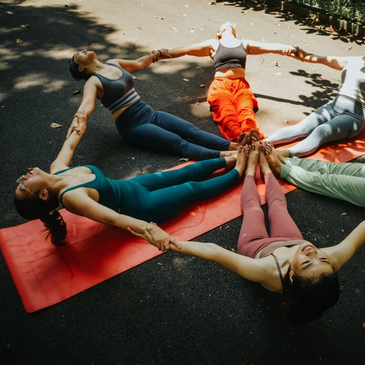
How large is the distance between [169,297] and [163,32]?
20.7 ft

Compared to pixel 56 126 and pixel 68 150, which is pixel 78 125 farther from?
pixel 56 126

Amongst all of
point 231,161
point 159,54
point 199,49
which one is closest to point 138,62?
point 159,54

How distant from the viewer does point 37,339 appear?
253cm

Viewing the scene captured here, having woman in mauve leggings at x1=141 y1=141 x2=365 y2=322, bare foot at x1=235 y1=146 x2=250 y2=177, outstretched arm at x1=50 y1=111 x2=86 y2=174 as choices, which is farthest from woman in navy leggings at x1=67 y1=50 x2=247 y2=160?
woman in mauve leggings at x1=141 y1=141 x2=365 y2=322

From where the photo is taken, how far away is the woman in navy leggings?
3799 millimetres

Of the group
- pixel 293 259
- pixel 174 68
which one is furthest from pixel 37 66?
pixel 293 259

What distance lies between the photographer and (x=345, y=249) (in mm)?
2285

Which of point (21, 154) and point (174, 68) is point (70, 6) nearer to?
point (174, 68)

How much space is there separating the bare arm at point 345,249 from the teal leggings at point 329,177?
1052 millimetres

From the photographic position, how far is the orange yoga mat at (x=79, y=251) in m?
2.80

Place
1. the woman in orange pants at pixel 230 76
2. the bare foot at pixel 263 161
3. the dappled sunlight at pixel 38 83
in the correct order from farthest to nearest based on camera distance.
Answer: the dappled sunlight at pixel 38 83
the woman in orange pants at pixel 230 76
the bare foot at pixel 263 161

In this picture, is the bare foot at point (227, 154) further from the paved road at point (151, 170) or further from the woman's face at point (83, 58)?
the woman's face at point (83, 58)

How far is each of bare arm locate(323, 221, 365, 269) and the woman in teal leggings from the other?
3.69 ft

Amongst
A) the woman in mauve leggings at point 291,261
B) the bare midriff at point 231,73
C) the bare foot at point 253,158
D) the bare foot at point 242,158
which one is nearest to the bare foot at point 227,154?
the bare foot at point 242,158
